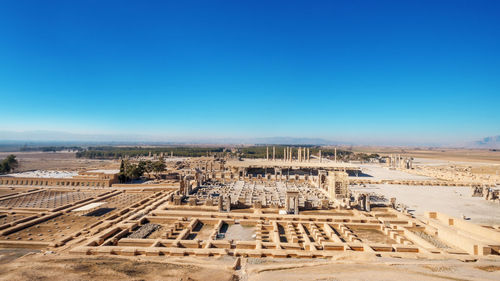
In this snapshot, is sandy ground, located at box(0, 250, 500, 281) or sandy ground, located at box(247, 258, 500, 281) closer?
sandy ground, located at box(0, 250, 500, 281)

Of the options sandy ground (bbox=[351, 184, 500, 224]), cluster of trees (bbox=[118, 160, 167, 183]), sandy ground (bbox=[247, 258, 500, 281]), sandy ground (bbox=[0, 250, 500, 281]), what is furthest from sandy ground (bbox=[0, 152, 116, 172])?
sandy ground (bbox=[247, 258, 500, 281])

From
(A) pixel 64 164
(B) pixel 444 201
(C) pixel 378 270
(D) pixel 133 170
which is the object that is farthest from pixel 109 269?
(A) pixel 64 164

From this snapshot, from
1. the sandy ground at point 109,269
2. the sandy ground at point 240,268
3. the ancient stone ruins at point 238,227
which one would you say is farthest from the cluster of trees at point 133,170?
the sandy ground at point 109,269

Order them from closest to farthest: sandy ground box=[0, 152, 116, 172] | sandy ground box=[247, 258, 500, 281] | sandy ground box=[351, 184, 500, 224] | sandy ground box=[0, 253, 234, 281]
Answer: sandy ground box=[0, 253, 234, 281] → sandy ground box=[247, 258, 500, 281] → sandy ground box=[351, 184, 500, 224] → sandy ground box=[0, 152, 116, 172]

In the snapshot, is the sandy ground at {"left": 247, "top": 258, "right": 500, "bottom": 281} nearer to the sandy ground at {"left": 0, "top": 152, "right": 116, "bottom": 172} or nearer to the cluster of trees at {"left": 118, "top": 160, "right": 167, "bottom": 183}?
the cluster of trees at {"left": 118, "top": 160, "right": 167, "bottom": 183}

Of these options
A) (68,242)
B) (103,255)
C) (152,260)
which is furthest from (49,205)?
(152,260)

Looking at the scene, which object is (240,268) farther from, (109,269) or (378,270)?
(378,270)

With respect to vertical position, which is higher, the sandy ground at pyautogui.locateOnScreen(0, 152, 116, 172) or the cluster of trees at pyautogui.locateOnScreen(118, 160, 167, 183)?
the cluster of trees at pyautogui.locateOnScreen(118, 160, 167, 183)

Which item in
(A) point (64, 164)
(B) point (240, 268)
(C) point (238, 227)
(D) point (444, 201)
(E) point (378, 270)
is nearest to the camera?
(E) point (378, 270)
